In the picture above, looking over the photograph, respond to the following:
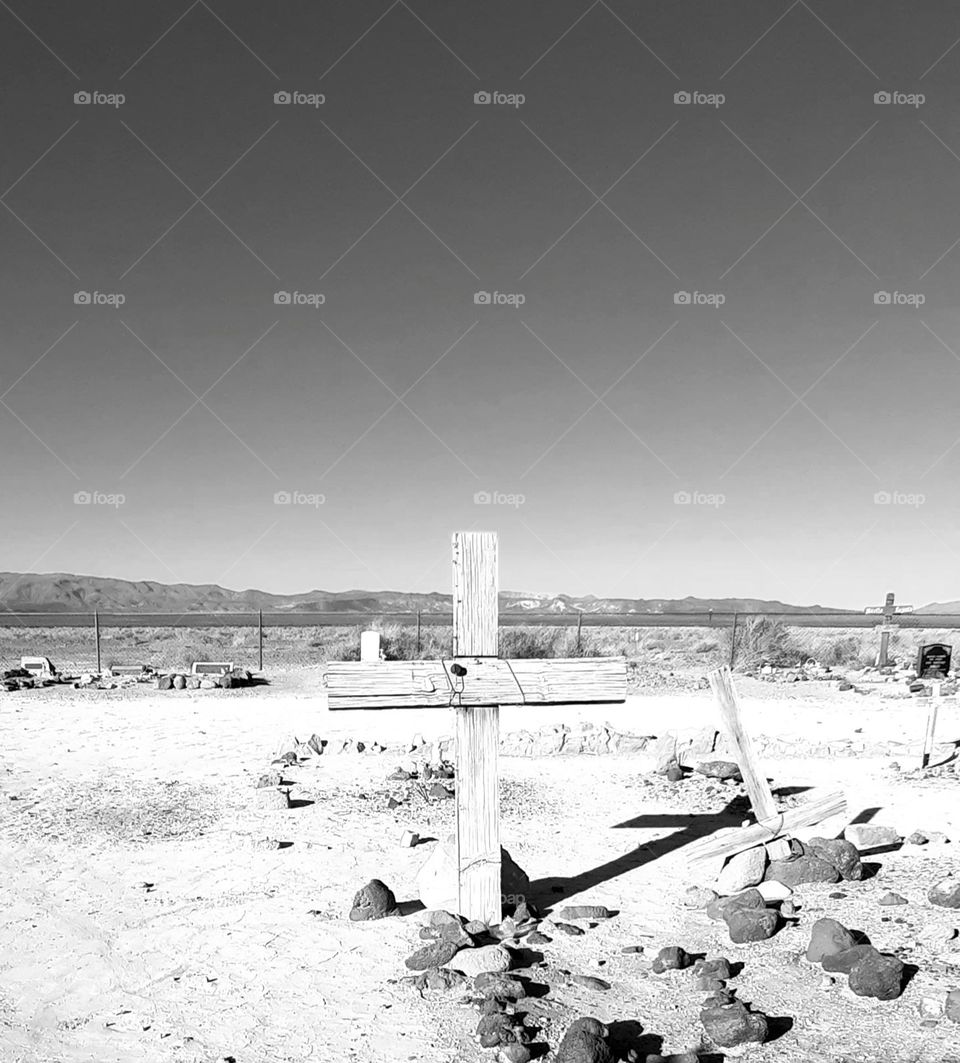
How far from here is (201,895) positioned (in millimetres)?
6012

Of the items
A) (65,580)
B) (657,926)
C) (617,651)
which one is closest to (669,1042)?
(657,926)

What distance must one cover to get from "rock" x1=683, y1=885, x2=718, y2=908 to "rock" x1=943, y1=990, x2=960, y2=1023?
177 centimetres

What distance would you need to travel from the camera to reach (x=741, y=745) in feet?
21.2

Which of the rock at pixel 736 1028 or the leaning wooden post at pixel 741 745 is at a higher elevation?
the leaning wooden post at pixel 741 745

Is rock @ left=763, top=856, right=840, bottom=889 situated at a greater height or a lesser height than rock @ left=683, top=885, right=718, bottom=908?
greater

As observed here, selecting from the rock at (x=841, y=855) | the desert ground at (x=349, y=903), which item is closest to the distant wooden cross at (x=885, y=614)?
the desert ground at (x=349, y=903)

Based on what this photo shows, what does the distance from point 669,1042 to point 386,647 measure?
2002 cm

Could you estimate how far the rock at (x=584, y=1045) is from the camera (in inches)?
140

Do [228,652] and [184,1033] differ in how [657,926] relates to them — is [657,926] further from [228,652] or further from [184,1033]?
[228,652]

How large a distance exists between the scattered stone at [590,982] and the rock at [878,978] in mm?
1273

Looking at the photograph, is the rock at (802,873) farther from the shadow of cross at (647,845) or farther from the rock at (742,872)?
the shadow of cross at (647,845)

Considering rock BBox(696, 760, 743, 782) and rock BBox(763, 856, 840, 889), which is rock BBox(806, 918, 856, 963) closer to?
rock BBox(763, 856, 840, 889)

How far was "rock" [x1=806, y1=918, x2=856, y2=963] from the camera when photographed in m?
4.68

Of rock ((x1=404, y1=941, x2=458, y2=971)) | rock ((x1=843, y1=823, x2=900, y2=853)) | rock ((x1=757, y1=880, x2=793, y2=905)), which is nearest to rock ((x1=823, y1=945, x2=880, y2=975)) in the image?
rock ((x1=757, y1=880, x2=793, y2=905))
